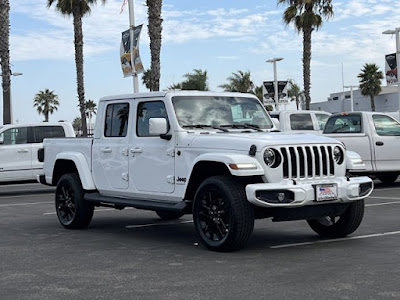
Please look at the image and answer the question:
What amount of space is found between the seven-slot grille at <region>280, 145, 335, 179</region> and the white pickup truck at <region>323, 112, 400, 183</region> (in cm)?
805

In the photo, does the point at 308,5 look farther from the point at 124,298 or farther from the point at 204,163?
the point at 124,298

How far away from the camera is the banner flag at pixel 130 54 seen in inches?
748

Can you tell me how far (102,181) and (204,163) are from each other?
7.54 feet

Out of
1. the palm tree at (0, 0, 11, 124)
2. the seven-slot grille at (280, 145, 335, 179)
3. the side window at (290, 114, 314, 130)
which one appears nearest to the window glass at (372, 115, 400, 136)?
the side window at (290, 114, 314, 130)

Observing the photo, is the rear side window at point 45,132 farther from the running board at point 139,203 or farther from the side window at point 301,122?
the running board at point 139,203

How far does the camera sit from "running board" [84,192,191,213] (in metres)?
7.99

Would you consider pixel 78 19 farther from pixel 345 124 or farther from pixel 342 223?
pixel 342 223

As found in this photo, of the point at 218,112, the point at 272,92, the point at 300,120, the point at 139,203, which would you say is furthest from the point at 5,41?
the point at 218,112

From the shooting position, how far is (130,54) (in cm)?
1947

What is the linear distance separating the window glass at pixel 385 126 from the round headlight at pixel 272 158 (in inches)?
359

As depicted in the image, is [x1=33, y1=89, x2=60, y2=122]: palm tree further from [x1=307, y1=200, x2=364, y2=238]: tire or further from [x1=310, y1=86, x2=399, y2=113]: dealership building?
[x1=307, y1=200, x2=364, y2=238]: tire

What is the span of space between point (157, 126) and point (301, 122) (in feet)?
34.6

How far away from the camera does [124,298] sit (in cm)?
547

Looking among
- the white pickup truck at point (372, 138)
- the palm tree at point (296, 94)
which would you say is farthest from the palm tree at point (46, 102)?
the white pickup truck at point (372, 138)
